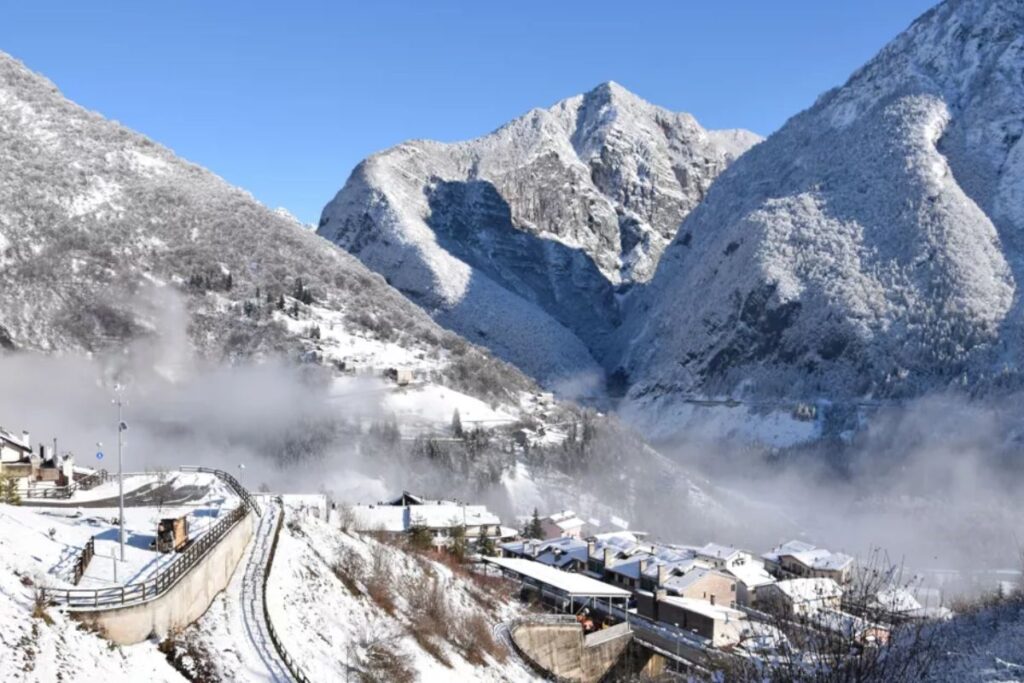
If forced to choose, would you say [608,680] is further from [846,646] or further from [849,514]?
[849,514]

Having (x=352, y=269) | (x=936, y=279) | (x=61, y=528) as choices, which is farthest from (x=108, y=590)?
(x=936, y=279)

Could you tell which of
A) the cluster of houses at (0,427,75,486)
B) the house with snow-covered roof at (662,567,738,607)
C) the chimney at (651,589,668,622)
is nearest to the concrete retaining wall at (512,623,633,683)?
the chimney at (651,589,668,622)

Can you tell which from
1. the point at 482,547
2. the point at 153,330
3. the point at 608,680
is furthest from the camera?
the point at 153,330

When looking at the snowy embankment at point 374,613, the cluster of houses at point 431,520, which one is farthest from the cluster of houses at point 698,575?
the snowy embankment at point 374,613

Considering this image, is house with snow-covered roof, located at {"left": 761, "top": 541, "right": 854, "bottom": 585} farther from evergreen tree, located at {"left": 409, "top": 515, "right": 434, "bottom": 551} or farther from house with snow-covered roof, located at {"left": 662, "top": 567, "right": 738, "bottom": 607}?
evergreen tree, located at {"left": 409, "top": 515, "right": 434, "bottom": 551}

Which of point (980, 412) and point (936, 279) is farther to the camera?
point (936, 279)

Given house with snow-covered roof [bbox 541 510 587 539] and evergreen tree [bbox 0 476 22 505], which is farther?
house with snow-covered roof [bbox 541 510 587 539]

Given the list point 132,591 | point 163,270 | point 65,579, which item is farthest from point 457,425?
point 132,591
